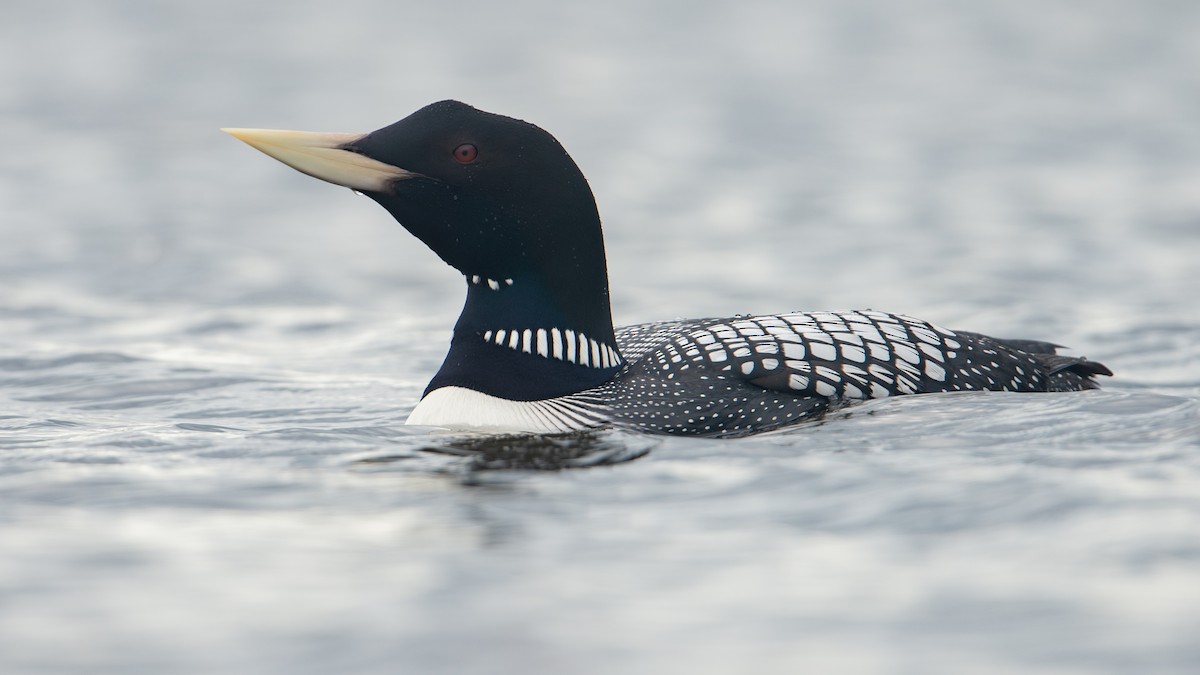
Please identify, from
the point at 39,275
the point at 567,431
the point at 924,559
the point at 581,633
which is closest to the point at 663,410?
the point at 567,431

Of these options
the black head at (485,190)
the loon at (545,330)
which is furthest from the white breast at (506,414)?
the black head at (485,190)

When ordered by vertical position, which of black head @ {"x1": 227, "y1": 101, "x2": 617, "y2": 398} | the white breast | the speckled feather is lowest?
the white breast

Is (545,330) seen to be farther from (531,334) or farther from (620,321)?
(620,321)

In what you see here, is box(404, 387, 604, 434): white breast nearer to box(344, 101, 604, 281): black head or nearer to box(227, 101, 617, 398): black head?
box(227, 101, 617, 398): black head

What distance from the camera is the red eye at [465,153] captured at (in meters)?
4.32

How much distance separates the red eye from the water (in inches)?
29.0

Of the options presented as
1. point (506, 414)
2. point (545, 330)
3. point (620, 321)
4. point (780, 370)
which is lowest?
point (506, 414)

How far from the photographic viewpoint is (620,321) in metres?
7.24

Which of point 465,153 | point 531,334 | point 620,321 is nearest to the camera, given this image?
point 465,153

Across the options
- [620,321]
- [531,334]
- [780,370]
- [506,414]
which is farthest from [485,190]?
[620,321]

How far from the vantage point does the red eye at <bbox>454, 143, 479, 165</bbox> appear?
4.32 metres

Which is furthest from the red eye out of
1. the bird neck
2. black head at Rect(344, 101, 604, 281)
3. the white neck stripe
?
the white neck stripe

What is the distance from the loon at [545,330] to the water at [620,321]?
160 mm

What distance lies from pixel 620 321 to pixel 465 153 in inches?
117
